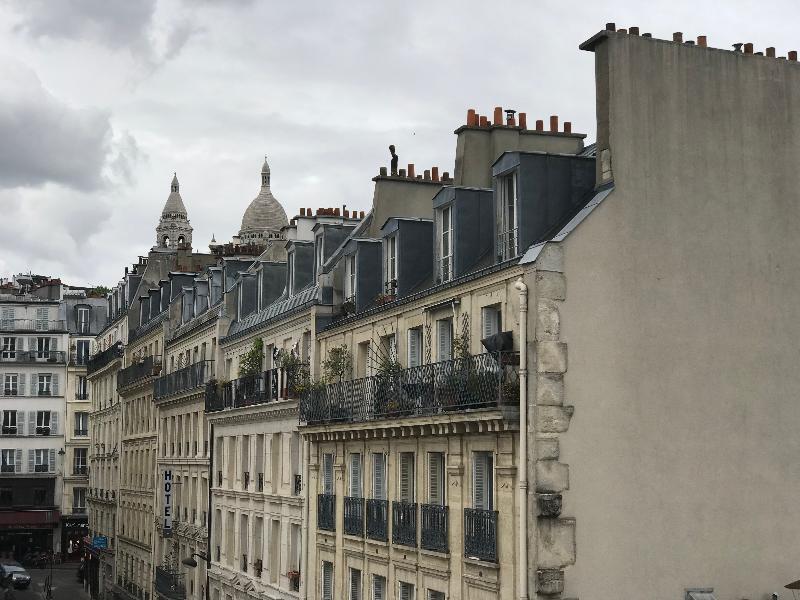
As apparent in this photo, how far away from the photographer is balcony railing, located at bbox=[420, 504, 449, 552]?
2316 cm

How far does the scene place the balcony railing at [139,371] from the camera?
53250mm

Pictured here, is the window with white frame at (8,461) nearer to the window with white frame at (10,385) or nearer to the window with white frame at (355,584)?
the window with white frame at (10,385)

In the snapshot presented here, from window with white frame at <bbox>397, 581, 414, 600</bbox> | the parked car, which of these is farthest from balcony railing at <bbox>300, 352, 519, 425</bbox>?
the parked car

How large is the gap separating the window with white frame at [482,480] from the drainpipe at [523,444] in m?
1.67

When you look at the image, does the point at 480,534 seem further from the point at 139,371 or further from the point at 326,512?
the point at 139,371

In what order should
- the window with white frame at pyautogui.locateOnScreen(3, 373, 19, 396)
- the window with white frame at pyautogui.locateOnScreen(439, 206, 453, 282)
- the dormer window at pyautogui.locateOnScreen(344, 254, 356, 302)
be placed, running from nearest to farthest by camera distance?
1. the window with white frame at pyautogui.locateOnScreen(439, 206, 453, 282)
2. the dormer window at pyautogui.locateOnScreen(344, 254, 356, 302)
3. the window with white frame at pyautogui.locateOnScreen(3, 373, 19, 396)

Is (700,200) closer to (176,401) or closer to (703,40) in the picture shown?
(703,40)

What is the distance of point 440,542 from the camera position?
2327 centimetres

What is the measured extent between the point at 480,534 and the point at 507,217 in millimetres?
5561

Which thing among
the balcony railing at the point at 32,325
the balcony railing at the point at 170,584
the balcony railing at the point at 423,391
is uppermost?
the balcony railing at the point at 32,325

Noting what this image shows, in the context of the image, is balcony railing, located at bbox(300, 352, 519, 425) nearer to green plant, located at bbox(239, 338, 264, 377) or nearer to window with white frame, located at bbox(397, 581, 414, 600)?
window with white frame, located at bbox(397, 581, 414, 600)

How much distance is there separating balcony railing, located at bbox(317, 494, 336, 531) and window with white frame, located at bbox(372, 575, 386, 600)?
2.68m

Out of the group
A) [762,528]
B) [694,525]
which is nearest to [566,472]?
[694,525]

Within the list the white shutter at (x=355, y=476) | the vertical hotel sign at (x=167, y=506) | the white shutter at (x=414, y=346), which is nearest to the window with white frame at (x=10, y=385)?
the vertical hotel sign at (x=167, y=506)
